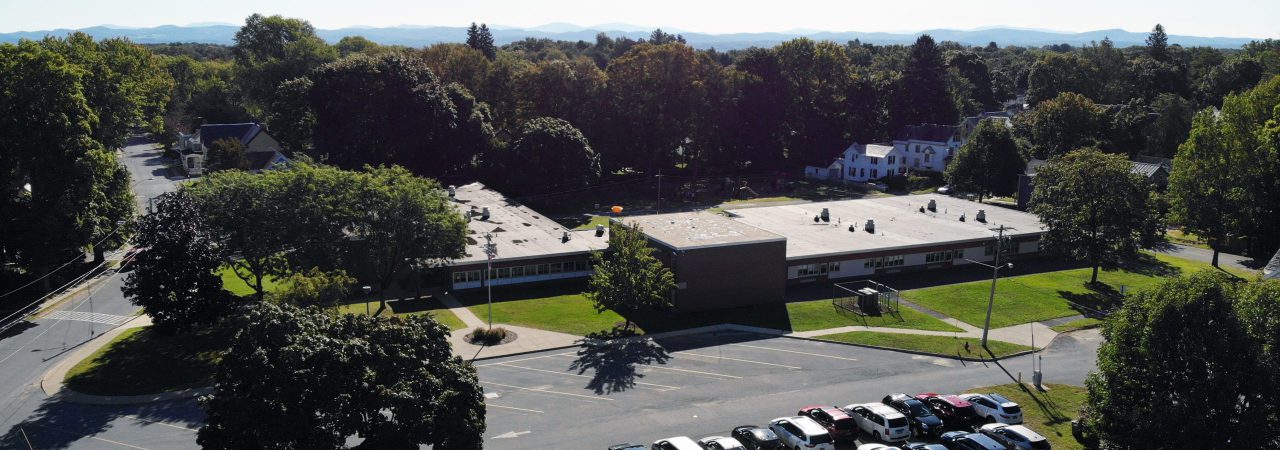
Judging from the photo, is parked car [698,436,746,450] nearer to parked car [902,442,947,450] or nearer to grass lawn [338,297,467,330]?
parked car [902,442,947,450]

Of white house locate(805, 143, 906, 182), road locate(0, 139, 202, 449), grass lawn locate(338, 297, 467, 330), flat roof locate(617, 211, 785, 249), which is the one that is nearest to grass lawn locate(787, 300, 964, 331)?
flat roof locate(617, 211, 785, 249)

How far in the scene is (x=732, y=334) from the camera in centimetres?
5178

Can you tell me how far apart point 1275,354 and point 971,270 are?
127ft

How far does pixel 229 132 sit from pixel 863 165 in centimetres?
8349

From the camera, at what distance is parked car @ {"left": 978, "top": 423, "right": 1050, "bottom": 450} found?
1341 inches

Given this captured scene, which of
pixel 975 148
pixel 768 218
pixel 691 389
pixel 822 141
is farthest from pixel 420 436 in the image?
pixel 822 141

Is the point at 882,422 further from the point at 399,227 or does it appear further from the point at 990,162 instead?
the point at 990,162

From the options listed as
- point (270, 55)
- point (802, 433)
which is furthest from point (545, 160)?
point (270, 55)

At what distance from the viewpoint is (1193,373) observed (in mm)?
29484

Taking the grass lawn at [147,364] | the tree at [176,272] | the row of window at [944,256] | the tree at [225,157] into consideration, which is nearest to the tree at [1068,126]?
the row of window at [944,256]

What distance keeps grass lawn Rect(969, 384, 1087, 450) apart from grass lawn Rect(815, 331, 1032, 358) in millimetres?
5429

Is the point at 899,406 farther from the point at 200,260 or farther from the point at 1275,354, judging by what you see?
the point at 200,260

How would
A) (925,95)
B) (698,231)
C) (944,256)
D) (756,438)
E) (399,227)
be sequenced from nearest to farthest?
(756,438)
(399,227)
(698,231)
(944,256)
(925,95)

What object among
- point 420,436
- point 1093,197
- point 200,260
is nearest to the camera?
point 420,436
